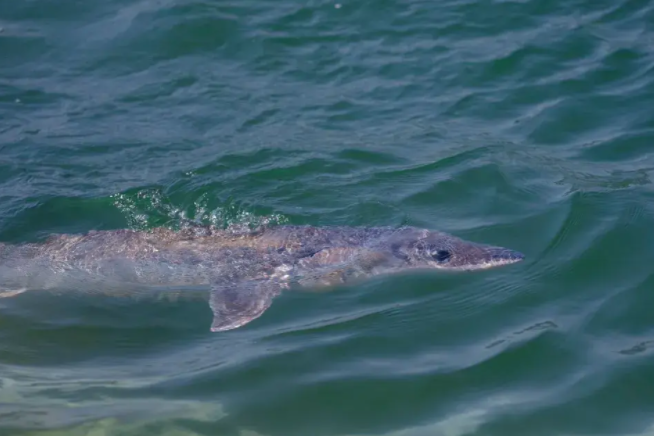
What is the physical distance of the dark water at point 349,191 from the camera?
6.13m

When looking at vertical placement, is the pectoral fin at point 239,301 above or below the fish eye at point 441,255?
below

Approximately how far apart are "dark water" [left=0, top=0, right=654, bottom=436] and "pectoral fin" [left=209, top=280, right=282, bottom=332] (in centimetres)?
12

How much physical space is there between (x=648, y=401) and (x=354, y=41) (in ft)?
28.0

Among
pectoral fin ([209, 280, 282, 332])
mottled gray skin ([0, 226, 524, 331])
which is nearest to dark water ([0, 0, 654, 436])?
pectoral fin ([209, 280, 282, 332])

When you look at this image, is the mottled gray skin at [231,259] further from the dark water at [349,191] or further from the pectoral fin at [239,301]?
the dark water at [349,191]

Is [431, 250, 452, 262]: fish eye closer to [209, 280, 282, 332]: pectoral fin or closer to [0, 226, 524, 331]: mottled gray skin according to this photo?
[0, 226, 524, 331]: mottled gray skin

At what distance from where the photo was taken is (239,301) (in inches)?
302

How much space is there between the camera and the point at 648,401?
600 centimetres

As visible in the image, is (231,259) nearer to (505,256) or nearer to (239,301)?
(239,301)

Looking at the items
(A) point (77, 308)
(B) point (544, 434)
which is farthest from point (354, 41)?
(B) point (544, 434)

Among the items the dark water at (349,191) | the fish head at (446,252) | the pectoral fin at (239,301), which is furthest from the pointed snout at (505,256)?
the pectoral fin at (239,301)

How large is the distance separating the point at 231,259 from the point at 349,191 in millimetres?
1953

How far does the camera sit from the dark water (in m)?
6.13

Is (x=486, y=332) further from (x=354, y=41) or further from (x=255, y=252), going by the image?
(x=354, y=41)
